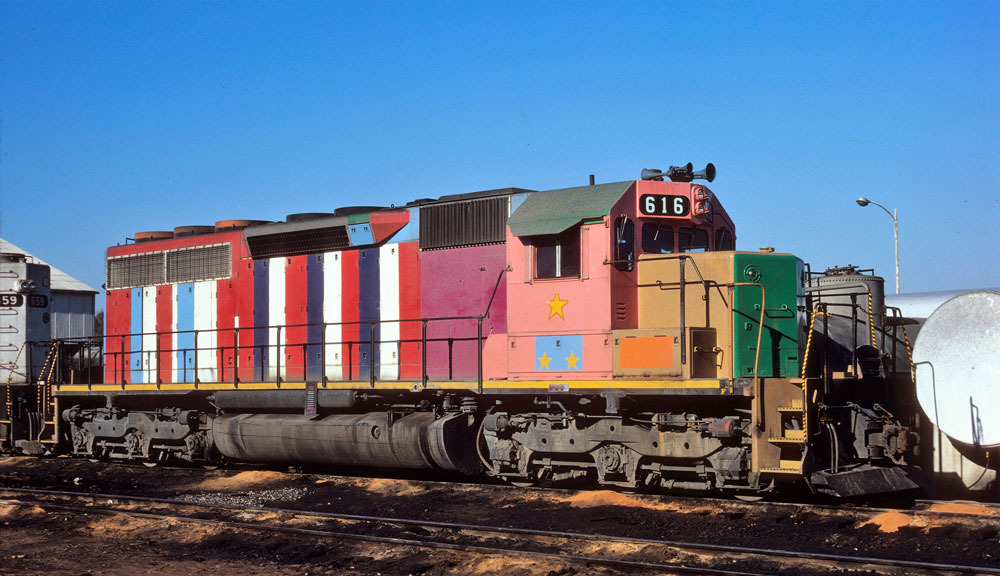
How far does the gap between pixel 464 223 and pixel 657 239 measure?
2.71 m

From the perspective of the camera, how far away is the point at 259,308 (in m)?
15.4

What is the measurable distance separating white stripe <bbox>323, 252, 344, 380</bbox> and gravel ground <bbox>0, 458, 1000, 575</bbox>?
160cm

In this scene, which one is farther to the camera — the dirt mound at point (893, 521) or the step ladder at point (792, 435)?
the step ladder at point (792, 435)

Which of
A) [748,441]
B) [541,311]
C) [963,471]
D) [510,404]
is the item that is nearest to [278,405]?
[510,404]

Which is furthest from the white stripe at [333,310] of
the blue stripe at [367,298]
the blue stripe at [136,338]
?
the blue stripe at [136,338]

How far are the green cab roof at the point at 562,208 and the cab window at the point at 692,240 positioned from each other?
91cm

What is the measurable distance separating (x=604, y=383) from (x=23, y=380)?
12.9 meters

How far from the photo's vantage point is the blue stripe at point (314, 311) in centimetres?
1466

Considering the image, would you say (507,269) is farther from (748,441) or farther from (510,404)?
(748,441)

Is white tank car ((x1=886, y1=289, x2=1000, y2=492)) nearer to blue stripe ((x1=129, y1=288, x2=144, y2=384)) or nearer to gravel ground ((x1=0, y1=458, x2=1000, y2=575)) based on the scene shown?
gravel ground ((x1=0, y1=458, x2=1000, y2=575))

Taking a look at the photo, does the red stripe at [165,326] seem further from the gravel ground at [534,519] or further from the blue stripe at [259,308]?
the gravel ground at [534,519]

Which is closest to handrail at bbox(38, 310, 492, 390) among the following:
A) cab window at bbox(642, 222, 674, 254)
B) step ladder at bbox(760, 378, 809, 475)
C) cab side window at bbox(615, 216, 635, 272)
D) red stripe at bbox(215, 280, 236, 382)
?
red stripe at bbox(215, 280, 236, 382)

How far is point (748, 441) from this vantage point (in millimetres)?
10477

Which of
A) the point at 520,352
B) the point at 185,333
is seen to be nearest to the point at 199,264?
the point at 185,333
